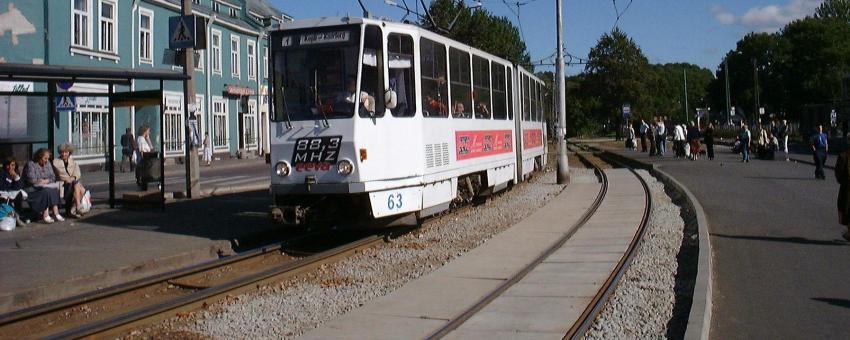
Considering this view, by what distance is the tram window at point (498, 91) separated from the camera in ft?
53.5

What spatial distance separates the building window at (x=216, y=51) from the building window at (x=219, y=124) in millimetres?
1371

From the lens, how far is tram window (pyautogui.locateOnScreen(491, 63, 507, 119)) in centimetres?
1630

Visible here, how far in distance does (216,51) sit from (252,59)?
14.6 ft

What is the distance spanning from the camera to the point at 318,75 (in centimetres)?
1147

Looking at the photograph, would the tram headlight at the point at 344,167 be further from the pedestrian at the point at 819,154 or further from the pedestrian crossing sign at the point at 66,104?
the pedestrian crossing sign at the point at 66,104

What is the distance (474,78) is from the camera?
14.8m

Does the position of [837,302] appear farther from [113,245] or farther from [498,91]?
[498,91]

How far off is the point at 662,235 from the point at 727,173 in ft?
42.6

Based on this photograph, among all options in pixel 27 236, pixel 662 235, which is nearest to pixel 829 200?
pixel 662 235

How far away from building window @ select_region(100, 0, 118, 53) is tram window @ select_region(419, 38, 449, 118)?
20.2 meters

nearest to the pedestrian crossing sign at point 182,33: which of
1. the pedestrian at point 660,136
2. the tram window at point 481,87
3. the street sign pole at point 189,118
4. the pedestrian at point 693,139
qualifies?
the street sign pole at point 189,118

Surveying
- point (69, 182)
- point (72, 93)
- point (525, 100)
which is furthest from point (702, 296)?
point (525, 100)

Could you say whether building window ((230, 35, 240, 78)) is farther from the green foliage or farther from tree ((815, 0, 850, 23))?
tree ((815, 0, 850, 23))

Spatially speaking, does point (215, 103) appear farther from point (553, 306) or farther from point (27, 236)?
point (553, 306)
